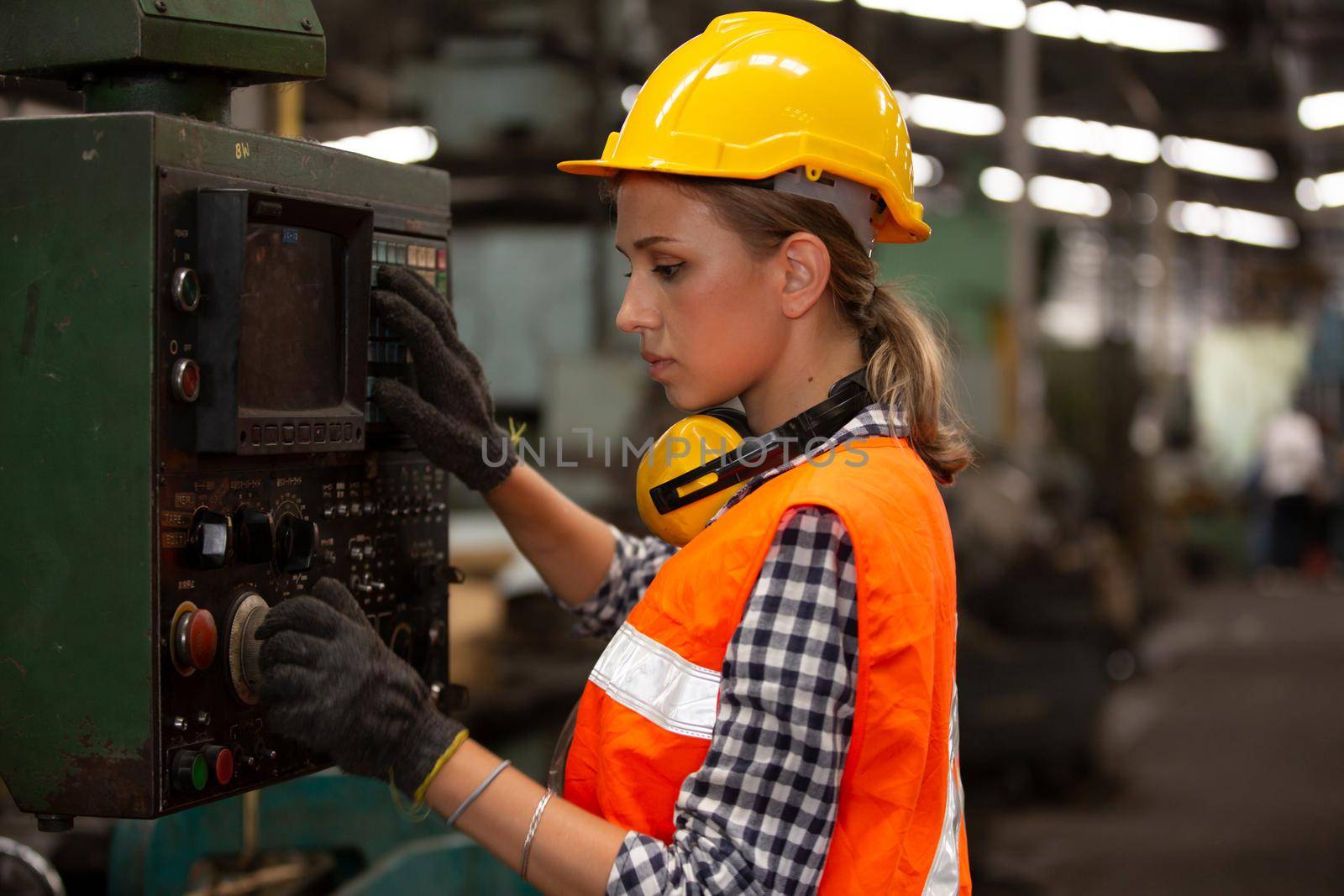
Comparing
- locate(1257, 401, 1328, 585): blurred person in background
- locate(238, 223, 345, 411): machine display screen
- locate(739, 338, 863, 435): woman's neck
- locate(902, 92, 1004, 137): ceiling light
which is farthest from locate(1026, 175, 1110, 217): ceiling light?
locate(238, 223, 345, 411): machine display screen

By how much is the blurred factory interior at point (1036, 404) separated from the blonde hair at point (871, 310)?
0.12m

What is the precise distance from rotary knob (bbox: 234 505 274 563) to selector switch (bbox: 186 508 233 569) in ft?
0.13

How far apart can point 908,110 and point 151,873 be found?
9.74 m

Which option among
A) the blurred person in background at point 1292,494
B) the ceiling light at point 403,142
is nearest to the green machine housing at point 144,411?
the ceiling light at point 403,142

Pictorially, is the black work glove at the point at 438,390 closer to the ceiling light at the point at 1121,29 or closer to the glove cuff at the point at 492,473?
the glove cuff at the point at 492,473

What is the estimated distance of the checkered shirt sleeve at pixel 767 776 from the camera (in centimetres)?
107

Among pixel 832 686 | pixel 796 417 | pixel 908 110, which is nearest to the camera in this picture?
pixel 832 686

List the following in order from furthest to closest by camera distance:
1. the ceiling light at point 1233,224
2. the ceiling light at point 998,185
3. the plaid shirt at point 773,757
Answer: the ceiling light at point 1233,224, the ceiling light at point 998,185, the plaid shirt at point 773,757

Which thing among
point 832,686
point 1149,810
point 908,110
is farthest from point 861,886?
point 908,110

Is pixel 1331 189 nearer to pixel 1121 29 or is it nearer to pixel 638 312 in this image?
pixel 1121 29

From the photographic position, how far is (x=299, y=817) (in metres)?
2.04

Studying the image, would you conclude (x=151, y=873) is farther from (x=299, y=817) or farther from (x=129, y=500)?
(x=129, y=500)

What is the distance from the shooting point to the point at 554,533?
5.41ft

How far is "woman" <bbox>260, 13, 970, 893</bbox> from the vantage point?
42.6 inches
